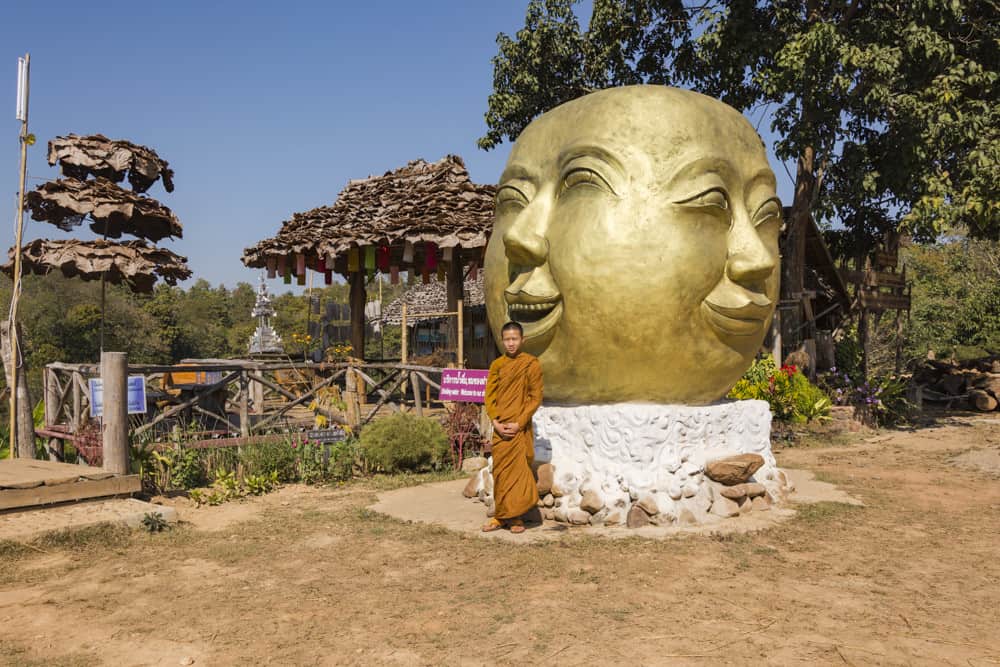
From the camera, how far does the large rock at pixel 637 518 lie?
605 cm

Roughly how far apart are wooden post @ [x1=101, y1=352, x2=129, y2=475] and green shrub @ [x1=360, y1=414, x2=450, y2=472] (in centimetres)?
262

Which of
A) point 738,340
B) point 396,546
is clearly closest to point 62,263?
point 396,546

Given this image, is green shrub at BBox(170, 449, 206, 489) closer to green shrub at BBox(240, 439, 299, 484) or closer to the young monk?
green shrub at BBox(240, 439, 299, 484)

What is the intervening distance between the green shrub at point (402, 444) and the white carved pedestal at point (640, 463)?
2.35 m

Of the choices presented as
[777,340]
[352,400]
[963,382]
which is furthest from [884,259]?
[352,400]

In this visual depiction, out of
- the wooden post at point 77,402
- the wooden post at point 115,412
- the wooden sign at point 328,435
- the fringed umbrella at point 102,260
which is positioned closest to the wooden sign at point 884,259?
the wooden sign at point 328,435

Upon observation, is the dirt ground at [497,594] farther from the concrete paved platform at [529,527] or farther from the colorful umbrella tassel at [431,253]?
the colorful umbrella tassel at [431,253]

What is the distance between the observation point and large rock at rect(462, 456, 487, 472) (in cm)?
899

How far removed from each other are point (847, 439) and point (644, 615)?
9.39 metres

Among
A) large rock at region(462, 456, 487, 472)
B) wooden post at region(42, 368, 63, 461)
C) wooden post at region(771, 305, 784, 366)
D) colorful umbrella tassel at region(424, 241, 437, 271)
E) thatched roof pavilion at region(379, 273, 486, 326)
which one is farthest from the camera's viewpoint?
thatched roof pavilion at region(379, 273, 486, 326)

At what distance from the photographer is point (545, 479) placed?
646 cm

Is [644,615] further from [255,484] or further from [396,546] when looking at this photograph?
[255,484]

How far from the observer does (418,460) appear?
28.7 ft

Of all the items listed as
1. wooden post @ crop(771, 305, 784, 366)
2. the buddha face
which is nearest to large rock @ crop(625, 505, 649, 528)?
the buddha face
